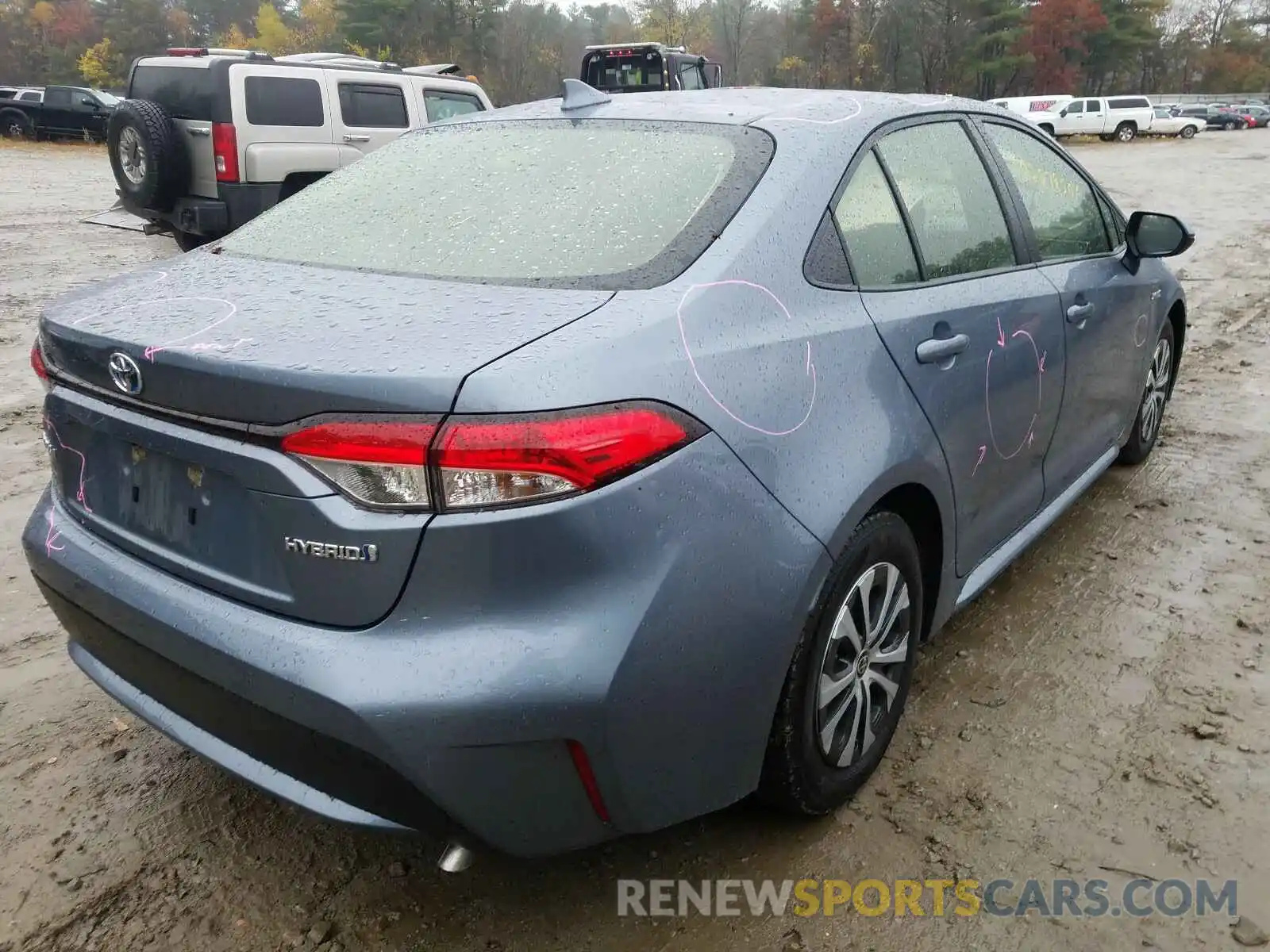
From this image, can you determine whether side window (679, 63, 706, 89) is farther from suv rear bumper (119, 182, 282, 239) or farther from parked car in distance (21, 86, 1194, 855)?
parked car in distance (21, 86, 1194, 855)

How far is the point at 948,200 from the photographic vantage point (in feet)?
8.98

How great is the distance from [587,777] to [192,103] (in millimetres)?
9034

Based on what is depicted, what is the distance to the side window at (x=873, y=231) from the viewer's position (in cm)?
228

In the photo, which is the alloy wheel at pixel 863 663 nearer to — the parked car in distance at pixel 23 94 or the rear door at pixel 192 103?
the rear door at pixel 192 103

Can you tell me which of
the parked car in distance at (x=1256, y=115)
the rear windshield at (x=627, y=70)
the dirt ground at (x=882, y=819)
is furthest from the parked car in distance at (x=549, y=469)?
the parked car in distance at (x=1256, y=115)

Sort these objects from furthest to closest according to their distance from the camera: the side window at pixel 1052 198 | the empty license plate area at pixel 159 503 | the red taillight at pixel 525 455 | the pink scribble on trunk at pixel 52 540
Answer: the side window at pixel 1052 198 → the pink scribble on trunk at pixel 52 540 → the empty license plate area at pixel 159 503 → the red taillight at pixel 525 455

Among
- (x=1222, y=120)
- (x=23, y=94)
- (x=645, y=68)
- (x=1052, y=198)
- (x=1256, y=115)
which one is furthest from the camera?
(x=1256, y=115)

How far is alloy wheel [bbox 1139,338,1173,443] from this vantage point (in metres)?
4.43

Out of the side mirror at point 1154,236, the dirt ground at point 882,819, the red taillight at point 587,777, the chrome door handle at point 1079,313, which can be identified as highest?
the side mirror at point 1154,236

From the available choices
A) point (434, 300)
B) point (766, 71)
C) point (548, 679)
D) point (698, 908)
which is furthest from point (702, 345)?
point (766, 71)

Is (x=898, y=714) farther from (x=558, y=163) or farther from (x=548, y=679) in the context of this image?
(x=558, y=163)

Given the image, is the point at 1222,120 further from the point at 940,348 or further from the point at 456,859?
the point at 456,859

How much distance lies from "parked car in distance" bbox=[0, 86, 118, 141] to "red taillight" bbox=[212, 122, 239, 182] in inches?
954

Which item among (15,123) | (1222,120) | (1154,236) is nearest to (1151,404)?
(1154,236)
